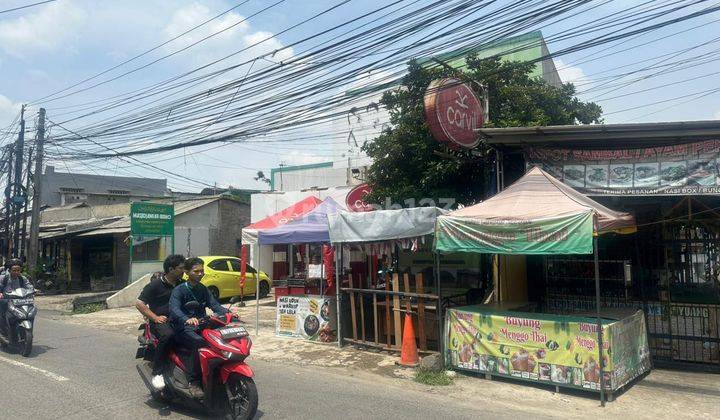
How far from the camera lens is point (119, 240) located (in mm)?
24359

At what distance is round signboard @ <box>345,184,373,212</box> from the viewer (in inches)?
575

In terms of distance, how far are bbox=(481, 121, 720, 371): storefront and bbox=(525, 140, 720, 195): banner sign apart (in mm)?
13

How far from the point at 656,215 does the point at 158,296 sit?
300 inches

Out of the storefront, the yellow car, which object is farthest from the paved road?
the yellow car

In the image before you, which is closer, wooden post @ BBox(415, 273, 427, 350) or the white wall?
wooden post @ BBox(415, 273, 427, 350)

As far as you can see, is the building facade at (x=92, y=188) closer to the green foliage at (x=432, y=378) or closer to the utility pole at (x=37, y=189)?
the utility pole at (x=37, y=189)

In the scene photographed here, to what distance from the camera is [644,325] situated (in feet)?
25.8

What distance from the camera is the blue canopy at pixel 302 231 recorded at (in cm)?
1069

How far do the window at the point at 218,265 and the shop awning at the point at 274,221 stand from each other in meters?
6.00

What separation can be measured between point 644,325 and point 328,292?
6595 millimetres

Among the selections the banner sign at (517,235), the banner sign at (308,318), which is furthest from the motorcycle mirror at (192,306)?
the banner sign at (308,318)

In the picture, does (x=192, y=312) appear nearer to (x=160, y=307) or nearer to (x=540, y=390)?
(x=160, y=307)

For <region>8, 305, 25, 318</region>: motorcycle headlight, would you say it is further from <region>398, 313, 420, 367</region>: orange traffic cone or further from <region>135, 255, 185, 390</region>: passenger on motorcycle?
<region>398, 313, 420, 367</region>: orange traffic cone

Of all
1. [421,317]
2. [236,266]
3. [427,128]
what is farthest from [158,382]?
[236,266]
